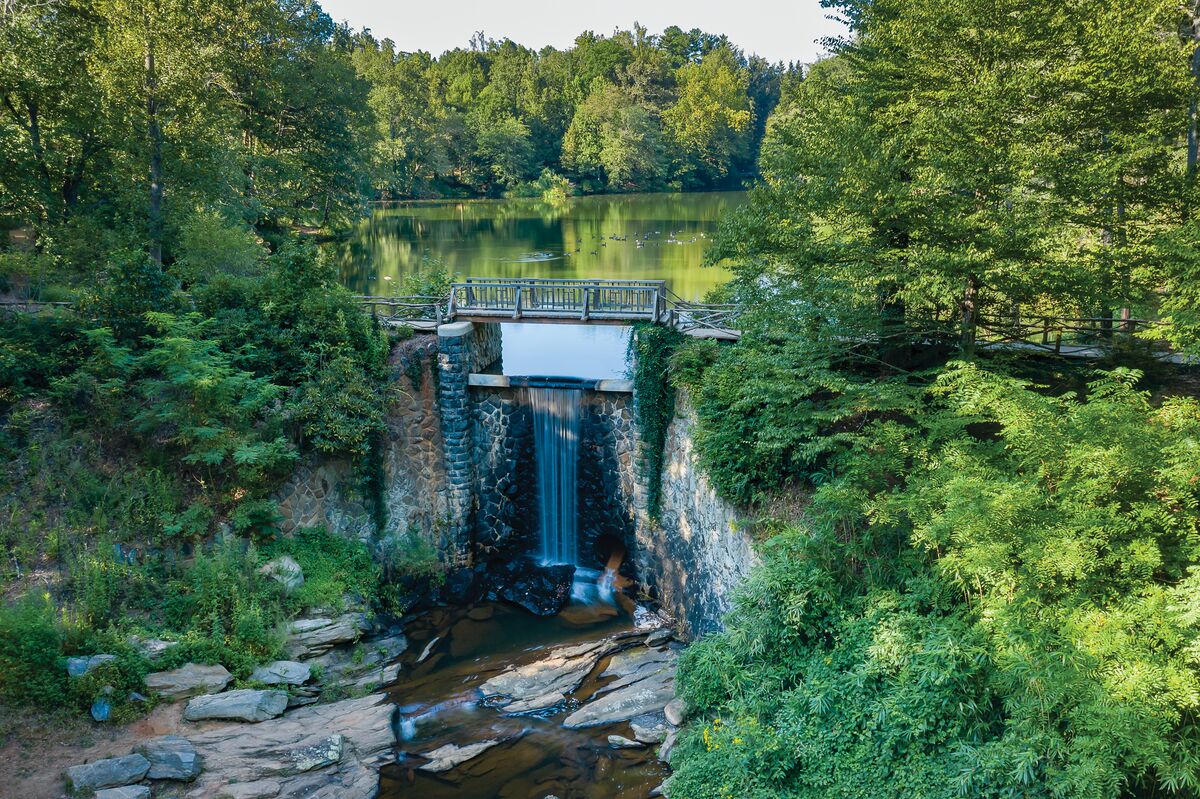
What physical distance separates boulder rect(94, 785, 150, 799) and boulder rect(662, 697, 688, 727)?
7.49m

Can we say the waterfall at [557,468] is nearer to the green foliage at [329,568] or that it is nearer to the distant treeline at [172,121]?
the green foliage at [329,568]

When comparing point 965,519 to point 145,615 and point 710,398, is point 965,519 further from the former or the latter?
point 145,615

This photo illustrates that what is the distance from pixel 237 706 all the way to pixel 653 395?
32.7ft

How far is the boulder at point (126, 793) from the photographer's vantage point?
9383 mm

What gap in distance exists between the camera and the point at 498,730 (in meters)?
12.5

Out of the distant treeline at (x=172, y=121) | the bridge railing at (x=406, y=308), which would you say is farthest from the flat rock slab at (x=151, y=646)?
the distant treeline at (x=172, y=121)

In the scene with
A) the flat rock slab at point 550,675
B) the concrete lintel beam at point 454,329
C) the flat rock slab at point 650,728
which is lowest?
the flat rock slab at point 550,675

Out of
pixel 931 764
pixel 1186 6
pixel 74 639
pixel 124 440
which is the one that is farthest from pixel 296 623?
pixel 1186 6

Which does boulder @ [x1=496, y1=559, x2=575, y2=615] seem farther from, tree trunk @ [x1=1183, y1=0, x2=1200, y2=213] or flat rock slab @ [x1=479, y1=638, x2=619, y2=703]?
tree trunk @ [x1=1183, y1=0, x2=1200, y2=213]

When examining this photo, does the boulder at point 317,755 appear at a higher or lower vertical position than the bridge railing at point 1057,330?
lower

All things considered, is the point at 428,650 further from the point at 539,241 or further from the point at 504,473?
the point at 539,241

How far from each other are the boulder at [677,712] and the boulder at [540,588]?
17.2 feet

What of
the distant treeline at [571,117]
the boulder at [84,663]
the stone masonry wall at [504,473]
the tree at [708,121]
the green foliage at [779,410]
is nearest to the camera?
the boulder at [84,663]

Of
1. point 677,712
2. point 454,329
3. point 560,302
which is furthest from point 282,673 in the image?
point 560,302
